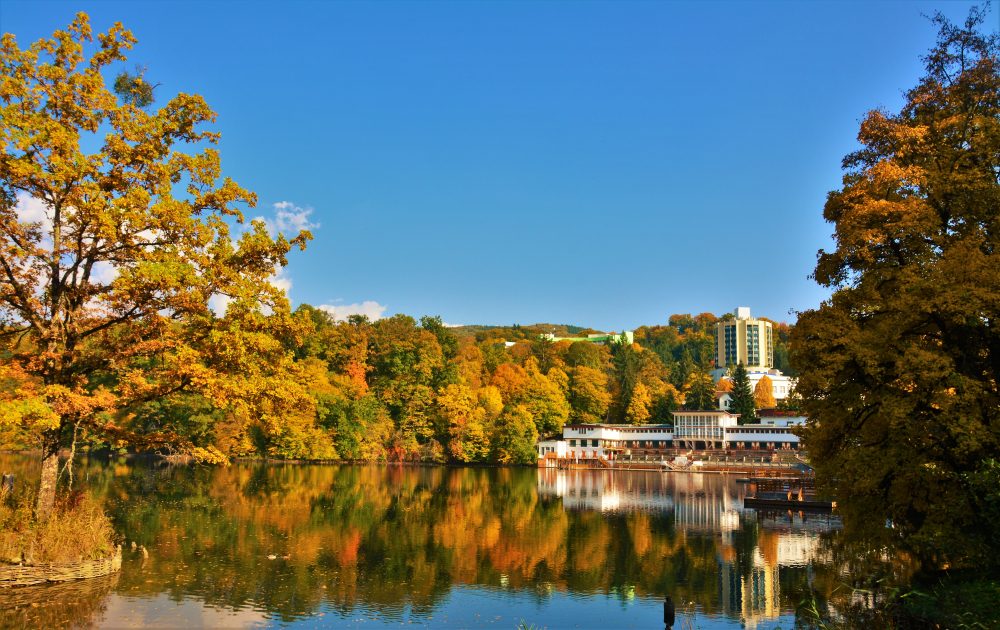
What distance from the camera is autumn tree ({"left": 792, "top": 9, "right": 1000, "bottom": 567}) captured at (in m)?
14.6

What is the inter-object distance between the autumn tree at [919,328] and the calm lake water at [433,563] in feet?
13.2

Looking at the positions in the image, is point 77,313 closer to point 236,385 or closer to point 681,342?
point 236,385

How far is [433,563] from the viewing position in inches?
855

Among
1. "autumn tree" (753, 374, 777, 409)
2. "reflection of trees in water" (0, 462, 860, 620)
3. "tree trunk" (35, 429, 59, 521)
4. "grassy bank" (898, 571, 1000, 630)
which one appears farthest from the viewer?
"autumn tree" (753, 374, 777, 409)

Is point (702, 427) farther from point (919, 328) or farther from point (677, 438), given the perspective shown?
point (919, 328)

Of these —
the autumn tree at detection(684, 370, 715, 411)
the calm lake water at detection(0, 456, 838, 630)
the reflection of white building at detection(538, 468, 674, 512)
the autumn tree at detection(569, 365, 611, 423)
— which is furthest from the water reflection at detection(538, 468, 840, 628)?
the autumn tree at detection(684, 370, 715, 411)

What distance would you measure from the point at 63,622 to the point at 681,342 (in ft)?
571

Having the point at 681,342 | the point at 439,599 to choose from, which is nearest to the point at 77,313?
the point at 439,599

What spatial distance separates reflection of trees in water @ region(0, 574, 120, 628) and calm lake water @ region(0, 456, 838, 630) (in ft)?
0.19

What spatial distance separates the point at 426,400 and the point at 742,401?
37.4 metres

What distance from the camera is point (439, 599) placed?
17578 millimetres

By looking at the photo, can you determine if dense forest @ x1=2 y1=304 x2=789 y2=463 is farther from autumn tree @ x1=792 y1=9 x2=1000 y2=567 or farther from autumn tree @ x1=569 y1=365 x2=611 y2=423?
autumn tree @ x1=792 y1=9 x2=1000 y2=567

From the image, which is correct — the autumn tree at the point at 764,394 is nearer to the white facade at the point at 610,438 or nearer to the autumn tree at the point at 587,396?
the white facade at the point at 610,438

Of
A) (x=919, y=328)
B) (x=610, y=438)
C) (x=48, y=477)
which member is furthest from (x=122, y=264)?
(x=610, y=438)
